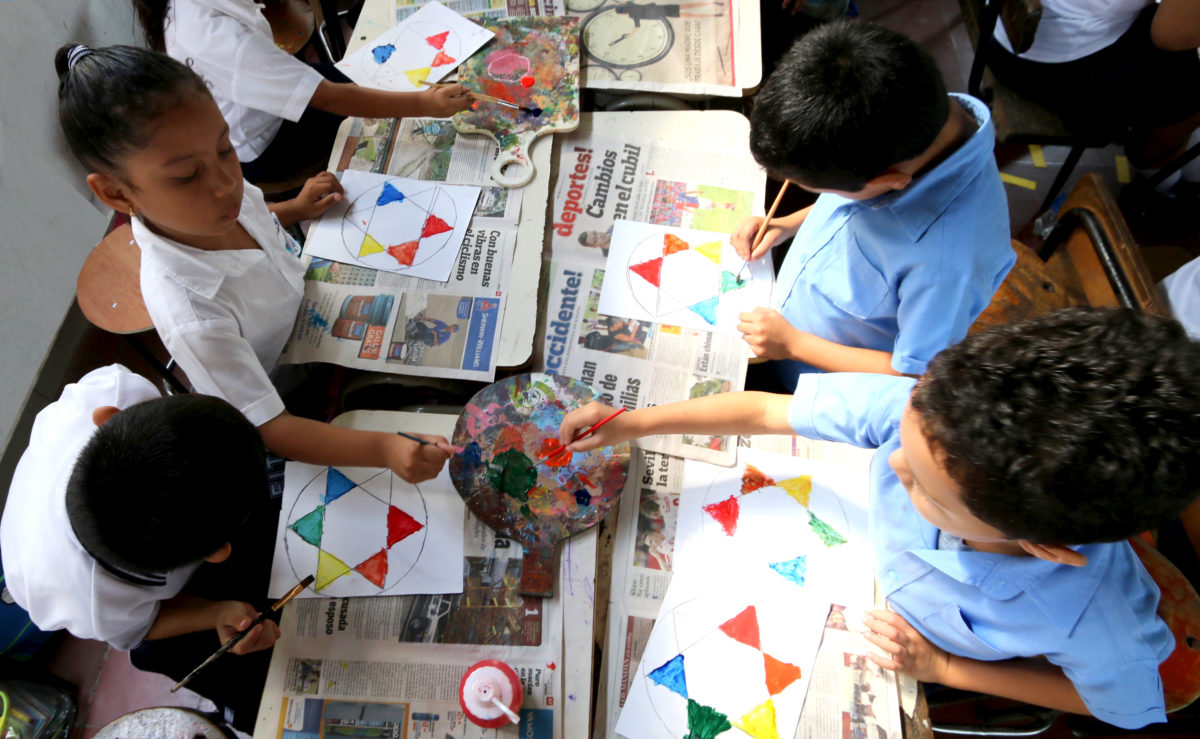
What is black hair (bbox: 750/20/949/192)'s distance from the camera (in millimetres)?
719

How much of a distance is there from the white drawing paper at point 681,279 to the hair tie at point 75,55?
76 cm

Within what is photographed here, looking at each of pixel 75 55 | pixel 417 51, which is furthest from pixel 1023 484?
pixel 417 51

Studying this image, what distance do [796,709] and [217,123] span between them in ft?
3.55

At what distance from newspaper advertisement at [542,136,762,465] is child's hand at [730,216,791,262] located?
0.15ft

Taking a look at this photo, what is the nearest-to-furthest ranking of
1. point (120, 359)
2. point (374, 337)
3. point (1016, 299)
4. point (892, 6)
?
point (374, 337)
point (1016, 299)
point (120, 359)
point (892, 6)

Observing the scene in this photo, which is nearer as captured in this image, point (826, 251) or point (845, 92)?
point (845, 92)

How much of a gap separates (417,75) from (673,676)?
118 cm

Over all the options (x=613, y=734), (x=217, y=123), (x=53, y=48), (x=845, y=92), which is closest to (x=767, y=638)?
(x=613, y=734)

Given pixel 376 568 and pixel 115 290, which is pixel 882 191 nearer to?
pixel 376 568

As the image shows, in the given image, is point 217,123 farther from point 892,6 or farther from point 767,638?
point 892,6

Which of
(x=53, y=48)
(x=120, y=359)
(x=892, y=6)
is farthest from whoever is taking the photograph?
(x=892, y=6)

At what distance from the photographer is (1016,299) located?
3.76 feet

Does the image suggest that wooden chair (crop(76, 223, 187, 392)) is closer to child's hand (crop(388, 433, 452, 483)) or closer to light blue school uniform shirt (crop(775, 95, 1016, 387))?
child's hand (crop(388, 433, 452, 483))

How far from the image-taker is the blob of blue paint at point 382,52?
132 cm
